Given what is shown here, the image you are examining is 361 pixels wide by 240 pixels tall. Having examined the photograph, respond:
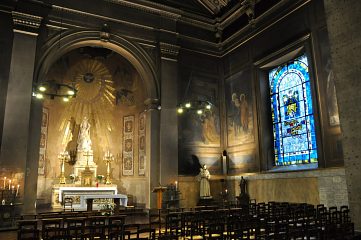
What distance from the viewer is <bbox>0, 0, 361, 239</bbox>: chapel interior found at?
11.8 m

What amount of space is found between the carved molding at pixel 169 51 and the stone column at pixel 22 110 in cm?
562

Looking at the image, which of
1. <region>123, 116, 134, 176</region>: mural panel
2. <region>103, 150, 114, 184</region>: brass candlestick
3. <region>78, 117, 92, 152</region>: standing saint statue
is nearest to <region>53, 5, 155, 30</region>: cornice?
<region>123, 116, 134, 176</region>: mural panel

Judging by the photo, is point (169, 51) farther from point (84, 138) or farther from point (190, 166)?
point (84, 138)

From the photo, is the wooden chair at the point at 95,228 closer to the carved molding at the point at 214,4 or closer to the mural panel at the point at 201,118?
the mural panel at the point at 201,118

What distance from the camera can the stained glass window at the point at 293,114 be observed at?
12.8m

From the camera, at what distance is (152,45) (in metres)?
15.6

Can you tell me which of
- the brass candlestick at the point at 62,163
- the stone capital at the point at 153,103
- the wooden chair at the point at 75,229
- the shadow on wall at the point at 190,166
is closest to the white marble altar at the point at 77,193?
the brass candlestick at the point at 62,163

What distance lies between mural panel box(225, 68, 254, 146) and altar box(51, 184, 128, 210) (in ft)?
20.6

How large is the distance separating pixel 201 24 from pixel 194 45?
4.27 ft

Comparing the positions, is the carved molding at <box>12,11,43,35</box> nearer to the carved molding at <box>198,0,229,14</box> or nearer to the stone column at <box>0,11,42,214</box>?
the stone column at <box>0,11,42,214</box>

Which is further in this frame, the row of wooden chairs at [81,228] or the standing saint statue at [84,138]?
the standing saint statue at [84,138]

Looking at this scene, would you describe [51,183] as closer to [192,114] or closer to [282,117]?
[192,114]

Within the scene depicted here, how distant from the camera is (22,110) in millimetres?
11867

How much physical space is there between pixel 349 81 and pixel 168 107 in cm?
862
